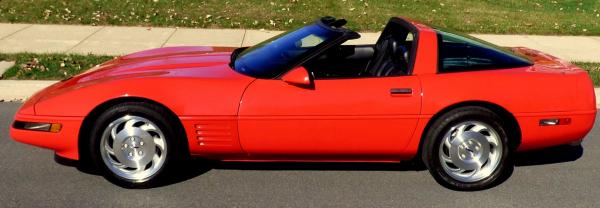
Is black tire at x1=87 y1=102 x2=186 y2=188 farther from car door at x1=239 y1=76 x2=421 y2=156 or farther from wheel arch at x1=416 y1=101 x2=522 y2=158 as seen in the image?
wheel arch at x1=416 y1=101 x2=522 y2=158

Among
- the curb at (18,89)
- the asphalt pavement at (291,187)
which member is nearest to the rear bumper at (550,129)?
the asphalt pavement at (291,187)

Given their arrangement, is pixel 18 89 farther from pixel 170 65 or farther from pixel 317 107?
pixel 317 107

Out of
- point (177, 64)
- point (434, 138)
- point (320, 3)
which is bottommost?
point (320, 3)

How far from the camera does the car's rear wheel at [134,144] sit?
3.77 metres

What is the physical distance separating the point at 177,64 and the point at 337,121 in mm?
1311

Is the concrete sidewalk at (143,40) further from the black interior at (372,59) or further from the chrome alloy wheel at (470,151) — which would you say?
the chrome alloy wheel at (470,151)

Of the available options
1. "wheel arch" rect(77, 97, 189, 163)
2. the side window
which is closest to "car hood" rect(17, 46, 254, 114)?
"wheel arch" rect(77, 97, 189, 163)

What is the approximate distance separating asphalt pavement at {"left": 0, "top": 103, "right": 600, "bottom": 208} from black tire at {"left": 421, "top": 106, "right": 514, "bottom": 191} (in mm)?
69

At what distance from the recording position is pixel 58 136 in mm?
3811

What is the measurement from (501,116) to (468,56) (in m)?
0.50

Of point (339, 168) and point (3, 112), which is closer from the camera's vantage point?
point (339, 168)

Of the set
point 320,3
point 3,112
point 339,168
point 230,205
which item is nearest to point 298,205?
point 230,205

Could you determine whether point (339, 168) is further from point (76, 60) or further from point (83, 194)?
point (76, 60)

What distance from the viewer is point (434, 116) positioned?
12.8ft
